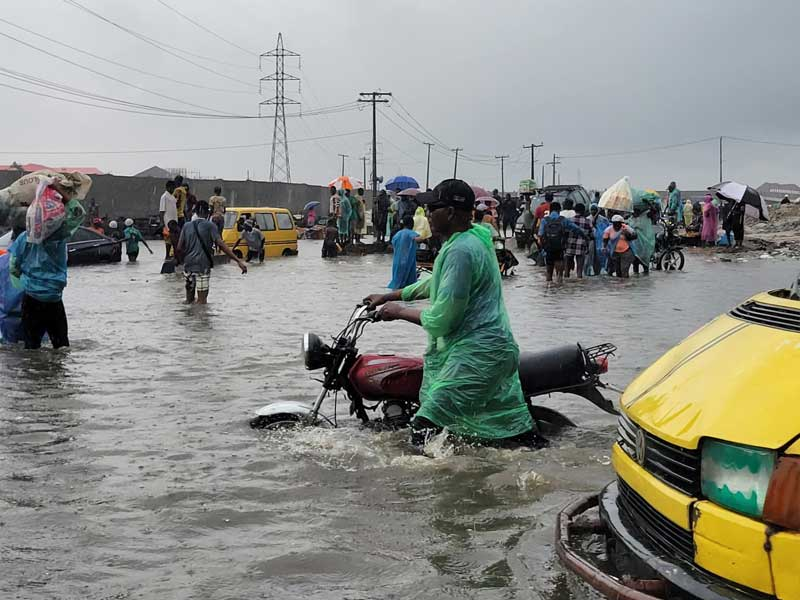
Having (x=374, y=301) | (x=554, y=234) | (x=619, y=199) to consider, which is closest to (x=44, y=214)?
(x=374, y=301)

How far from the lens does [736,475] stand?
273 cm

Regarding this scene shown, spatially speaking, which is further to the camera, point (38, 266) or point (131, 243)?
point (131, 243)

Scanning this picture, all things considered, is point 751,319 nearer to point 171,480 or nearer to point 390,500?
point 390,500

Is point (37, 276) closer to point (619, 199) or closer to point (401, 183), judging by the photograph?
point (619, 199)

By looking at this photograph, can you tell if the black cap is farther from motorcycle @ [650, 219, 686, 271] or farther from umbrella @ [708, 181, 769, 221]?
motorcycle @ [650, 219, 686, 271]

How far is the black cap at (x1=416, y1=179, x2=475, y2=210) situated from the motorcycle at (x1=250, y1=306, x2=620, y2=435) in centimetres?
77

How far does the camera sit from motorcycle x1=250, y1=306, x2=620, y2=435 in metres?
5.94

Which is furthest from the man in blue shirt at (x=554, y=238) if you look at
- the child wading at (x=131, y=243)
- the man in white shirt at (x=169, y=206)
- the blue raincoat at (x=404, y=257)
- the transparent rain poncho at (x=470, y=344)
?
the transparent rain poncho at (x=470, y=344)

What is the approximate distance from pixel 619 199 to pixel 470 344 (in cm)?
2000

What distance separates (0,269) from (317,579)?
7.12 meters

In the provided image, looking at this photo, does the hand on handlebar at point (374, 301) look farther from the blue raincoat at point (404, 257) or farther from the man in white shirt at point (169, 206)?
the man in white shirt at point (169, 206)

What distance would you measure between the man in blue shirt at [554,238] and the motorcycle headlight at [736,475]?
55.8ft

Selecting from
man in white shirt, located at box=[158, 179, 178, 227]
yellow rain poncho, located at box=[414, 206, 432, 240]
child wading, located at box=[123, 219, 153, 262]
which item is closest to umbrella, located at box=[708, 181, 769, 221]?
yellow rain poncho, located at box=[414, 206, 432, 240]

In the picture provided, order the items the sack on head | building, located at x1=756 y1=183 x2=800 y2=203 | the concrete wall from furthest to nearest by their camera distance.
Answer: building, located at x1=756 y1=183 x2=800 y2=203, the concrete wall, the sack on head
